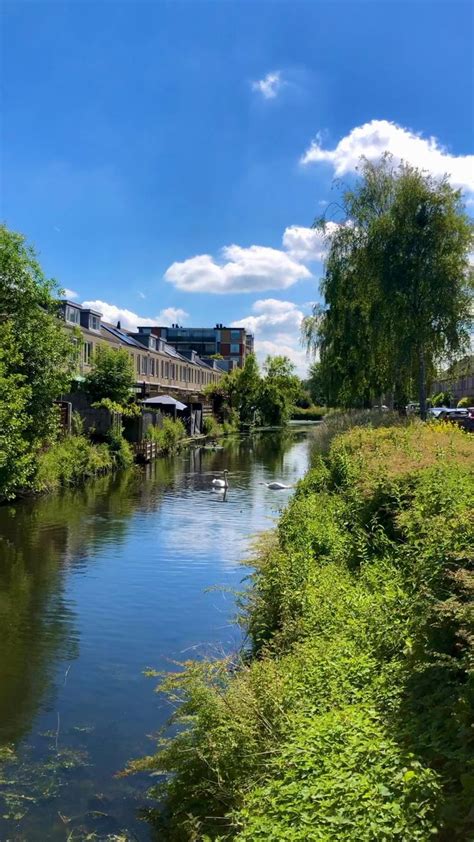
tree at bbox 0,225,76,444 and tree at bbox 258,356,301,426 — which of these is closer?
tree at bbox 0,225,76,444

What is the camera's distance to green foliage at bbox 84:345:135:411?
31359 mm

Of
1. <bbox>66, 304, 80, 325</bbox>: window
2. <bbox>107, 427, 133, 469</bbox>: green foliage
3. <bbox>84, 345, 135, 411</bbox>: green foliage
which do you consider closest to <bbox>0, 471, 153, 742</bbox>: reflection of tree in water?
<bbox>107, 427, 133, 469</bbox>: green foliage

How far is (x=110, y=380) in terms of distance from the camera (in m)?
31.5

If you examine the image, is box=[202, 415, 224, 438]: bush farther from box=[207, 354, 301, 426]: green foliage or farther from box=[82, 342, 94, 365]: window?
box=[82, 342, 94, 365]: window

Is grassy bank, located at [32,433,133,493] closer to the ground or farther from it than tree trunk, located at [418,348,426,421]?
closer to the ground

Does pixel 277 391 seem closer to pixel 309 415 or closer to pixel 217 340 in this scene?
pixel 309 415

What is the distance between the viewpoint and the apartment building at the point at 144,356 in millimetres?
41312

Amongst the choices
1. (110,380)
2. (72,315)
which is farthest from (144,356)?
(110,380)

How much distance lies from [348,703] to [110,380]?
27961 mm

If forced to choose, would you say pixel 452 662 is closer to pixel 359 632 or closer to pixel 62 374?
pixel 359 632

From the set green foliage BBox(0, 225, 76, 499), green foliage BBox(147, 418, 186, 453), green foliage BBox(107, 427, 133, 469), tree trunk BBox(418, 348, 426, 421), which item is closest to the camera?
green foliage BBox(0, 225, 76, 499)

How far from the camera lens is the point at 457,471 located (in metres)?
Result: 8.25

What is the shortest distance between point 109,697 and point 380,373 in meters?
21.1

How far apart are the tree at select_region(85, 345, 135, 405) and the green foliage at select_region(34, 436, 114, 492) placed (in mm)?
4043
